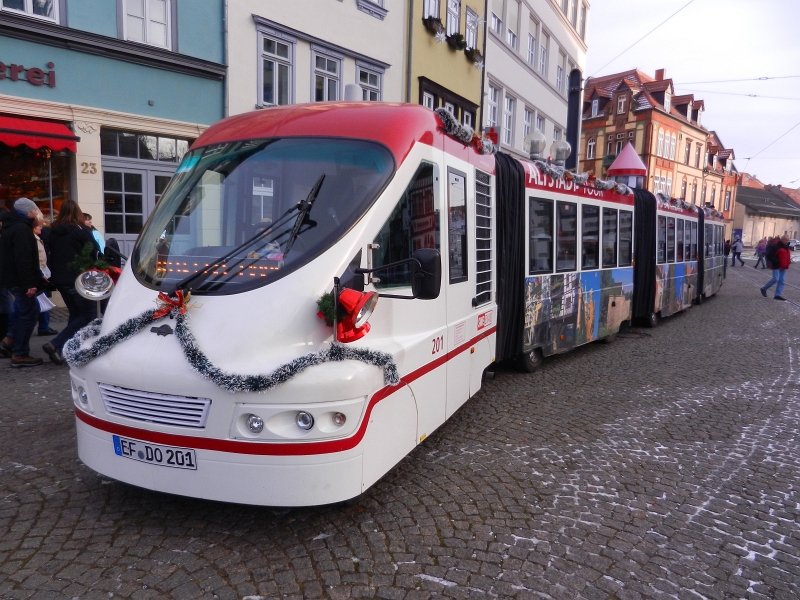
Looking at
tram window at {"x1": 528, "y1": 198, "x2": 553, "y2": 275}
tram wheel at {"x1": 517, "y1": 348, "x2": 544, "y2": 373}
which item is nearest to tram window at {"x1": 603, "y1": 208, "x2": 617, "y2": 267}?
tram window at {"x1": 528, "y1": 198, "x2": 553, "y2": 275}

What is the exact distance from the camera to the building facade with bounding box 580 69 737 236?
52.6 m

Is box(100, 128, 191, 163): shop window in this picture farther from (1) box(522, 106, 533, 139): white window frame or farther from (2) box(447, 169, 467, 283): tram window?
(1) box(522, 106, 533, 139): white window frame

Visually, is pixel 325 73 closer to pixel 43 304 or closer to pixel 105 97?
pixel 105 97

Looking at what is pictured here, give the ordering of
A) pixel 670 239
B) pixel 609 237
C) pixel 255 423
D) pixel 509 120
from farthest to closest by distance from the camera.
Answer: pixel 509 120 < pixel 670 239 < pixel 609 237 < pixel 255 423

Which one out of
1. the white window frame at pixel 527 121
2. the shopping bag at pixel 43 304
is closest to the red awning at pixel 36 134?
the shopping bag at pixel 43 304

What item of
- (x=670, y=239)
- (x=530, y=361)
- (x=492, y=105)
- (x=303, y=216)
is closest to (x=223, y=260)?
(x=303, y=216)

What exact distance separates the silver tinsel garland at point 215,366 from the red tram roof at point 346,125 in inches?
54.9

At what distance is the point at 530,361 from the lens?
8.23m

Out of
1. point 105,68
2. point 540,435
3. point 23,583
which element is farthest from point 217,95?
point 23,583

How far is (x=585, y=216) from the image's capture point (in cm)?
890

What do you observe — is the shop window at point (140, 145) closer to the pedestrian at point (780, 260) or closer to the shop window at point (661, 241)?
the shop window at point (661, 241)

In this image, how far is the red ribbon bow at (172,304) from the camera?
3578mm

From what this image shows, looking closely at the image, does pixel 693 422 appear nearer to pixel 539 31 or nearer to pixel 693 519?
pixel 693 519

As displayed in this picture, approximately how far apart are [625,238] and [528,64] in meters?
18.3
